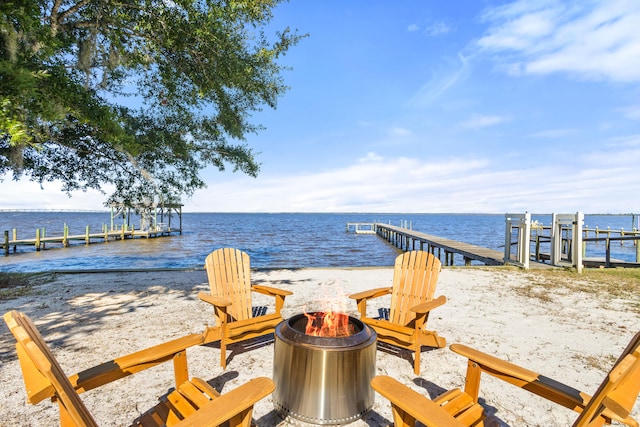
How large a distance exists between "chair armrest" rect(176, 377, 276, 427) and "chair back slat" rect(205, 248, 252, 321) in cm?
228

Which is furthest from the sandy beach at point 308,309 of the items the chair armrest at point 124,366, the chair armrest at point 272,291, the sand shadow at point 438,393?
the chair armrest at point 124,366

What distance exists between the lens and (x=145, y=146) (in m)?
5.37

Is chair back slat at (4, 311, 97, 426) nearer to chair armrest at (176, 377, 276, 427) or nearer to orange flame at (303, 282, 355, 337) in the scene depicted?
chair armrest at (176, 377, 276, 427)

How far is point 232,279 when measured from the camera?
412cm

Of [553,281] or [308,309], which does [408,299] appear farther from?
[553,281]

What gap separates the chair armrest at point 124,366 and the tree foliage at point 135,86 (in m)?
2.24

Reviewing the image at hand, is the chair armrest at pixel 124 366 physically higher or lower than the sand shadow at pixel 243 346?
higher

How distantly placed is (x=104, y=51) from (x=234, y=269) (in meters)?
4.50

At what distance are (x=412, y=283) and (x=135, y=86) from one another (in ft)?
21.6

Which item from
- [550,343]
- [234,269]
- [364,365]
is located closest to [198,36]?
[234,269]

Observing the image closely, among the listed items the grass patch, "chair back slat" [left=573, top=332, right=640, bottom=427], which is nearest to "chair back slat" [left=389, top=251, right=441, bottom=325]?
"chair back slat" [left=573, top=332, right=640, bottom=427]

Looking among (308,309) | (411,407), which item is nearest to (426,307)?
(411,407)

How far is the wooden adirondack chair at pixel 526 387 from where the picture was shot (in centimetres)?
135

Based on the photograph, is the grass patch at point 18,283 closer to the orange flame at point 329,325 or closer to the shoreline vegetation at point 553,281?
the shoreline vegetation at point 553,281
